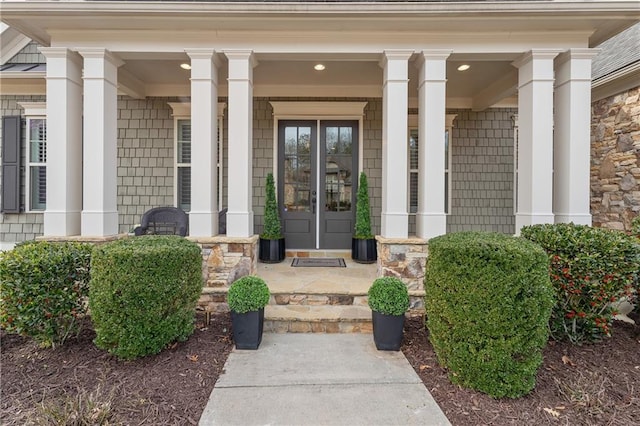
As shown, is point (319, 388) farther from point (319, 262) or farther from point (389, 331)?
point (319, 262)

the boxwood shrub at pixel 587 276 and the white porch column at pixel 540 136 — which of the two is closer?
the boxwood shrub at pixel 587 276

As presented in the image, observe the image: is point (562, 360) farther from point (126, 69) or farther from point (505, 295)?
point (126, 69)

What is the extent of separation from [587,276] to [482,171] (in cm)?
346

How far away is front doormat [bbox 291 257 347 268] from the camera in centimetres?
484

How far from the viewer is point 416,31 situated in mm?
3664

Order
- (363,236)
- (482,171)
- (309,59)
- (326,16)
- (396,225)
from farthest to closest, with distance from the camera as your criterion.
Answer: (482,171), (363,236), (309,59), (396,225), (326,16)

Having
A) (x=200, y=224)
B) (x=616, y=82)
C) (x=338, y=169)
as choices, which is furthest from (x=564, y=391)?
(x=616, y=82)

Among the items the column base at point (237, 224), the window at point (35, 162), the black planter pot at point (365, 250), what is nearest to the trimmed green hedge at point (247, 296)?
the column base at point (237, 224)

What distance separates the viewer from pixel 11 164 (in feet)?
17.4

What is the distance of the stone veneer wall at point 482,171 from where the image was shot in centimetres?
574

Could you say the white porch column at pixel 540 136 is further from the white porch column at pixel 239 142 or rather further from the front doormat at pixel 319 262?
the white porch column at pixel 239 142

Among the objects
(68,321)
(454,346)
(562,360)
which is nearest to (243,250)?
(68,321)

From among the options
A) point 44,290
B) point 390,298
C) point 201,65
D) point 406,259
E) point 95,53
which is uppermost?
point 95,53

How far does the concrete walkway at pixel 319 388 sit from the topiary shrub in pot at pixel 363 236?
6.87 feet
